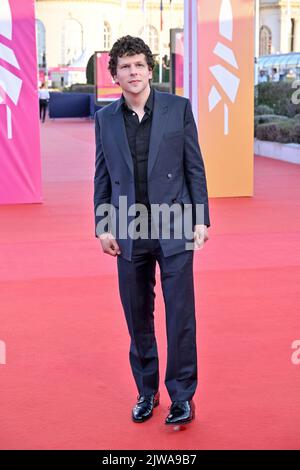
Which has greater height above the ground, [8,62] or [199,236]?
[8,62]

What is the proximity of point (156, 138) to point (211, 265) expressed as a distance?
12.3 feet

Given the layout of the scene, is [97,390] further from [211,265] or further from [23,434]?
[211,265]

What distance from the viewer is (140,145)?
12.7 feet

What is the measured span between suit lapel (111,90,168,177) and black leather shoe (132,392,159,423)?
1.14 m

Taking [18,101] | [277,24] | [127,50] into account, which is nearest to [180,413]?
[127,50]

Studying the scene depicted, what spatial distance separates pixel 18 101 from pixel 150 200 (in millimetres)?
7252

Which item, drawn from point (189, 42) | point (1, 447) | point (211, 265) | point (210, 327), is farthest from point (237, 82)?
point (1, 447)

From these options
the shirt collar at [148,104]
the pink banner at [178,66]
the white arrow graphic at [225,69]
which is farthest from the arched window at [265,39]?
the shirt collar at [148,104]

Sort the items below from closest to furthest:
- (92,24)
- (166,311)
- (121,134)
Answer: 1. (121,134)
2. (166,311)
3. (92,24)

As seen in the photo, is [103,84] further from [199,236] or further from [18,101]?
[199,236]

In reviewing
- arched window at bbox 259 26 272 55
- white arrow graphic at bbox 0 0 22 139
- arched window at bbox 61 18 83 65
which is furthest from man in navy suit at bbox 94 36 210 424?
arched window at bbox 259 26 272 55

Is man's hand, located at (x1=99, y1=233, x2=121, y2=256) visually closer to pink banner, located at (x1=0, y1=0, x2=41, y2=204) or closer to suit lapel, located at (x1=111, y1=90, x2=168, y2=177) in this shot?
suit lapel, located at (x1=111, y1=90, x2=168, y2=177)

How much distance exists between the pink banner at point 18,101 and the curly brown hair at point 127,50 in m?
7.09

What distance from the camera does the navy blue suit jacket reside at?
385cm
